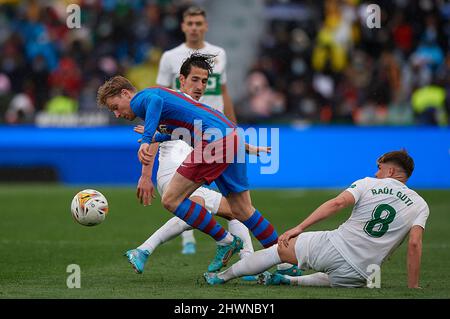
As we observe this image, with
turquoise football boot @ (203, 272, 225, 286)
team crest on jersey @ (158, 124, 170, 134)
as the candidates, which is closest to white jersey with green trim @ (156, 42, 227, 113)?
team crest on jersey @ (158, 124, 170, 134)

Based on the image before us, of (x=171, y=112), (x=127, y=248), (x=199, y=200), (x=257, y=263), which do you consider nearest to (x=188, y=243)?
(x=127, y=248)

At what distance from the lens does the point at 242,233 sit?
895cm

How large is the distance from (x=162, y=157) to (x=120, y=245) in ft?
6.67

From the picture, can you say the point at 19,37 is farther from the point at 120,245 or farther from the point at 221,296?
the point at 221,296

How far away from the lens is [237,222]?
29.6ft

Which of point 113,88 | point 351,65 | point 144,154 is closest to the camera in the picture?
point 144,154

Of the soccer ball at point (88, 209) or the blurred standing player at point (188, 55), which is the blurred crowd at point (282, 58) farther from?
the soccer ball at point (88, 209)

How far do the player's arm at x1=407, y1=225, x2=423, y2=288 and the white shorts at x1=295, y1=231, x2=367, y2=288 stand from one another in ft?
1.16

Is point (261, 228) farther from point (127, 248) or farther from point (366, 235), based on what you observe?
point (127, 248)

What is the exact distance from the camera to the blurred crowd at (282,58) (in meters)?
19.6

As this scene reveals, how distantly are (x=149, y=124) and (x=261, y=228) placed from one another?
1.30 metres

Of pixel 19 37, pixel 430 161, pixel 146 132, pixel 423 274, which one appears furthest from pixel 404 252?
pixel 19 37

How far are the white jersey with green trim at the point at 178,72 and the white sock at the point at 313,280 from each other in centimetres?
312
